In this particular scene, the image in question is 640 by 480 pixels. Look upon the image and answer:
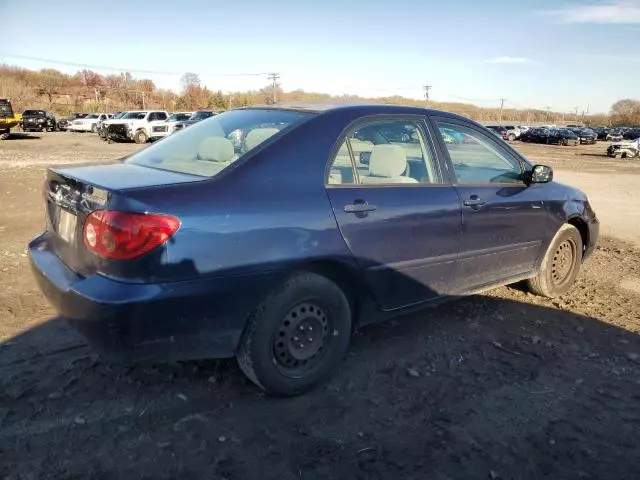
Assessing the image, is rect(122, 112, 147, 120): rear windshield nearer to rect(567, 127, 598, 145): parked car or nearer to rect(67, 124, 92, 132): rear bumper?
rect(67, 124, 92, 132): rear bumper

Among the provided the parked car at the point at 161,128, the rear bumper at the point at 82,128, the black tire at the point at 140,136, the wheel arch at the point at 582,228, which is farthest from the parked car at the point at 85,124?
the wheel arch at the point at 582,228

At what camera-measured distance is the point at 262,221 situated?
268cm

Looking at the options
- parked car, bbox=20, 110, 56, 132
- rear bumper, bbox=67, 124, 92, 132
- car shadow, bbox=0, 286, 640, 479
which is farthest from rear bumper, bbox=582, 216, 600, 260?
rear bumper, bbox=67, 124, 92, 132

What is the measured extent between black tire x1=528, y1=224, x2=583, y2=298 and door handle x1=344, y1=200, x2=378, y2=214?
2.20m

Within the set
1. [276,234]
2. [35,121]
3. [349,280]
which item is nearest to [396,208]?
[349,280]

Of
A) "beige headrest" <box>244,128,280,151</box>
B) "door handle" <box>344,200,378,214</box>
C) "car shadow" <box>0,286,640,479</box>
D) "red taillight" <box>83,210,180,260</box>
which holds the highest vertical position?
"beige headrest" <box>244,128,280,151</box>

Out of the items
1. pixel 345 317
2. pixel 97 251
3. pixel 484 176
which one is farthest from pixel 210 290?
pixel 484 176

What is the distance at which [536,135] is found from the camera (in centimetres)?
5091

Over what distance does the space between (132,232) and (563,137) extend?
52103 millimetres

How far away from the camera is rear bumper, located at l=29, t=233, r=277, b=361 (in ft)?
7.91

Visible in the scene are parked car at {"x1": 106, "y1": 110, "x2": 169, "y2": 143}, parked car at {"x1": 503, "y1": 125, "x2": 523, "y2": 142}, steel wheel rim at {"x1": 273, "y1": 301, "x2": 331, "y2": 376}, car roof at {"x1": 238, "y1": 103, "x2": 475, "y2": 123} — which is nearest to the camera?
steel wheel rim at {"x1": 273, "y1": 301, "x2": 331, "y2": 376}

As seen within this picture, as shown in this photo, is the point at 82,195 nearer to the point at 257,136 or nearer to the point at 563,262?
the point at 257,136

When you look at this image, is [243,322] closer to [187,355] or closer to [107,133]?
[187,355]

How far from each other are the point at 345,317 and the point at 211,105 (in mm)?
76988
